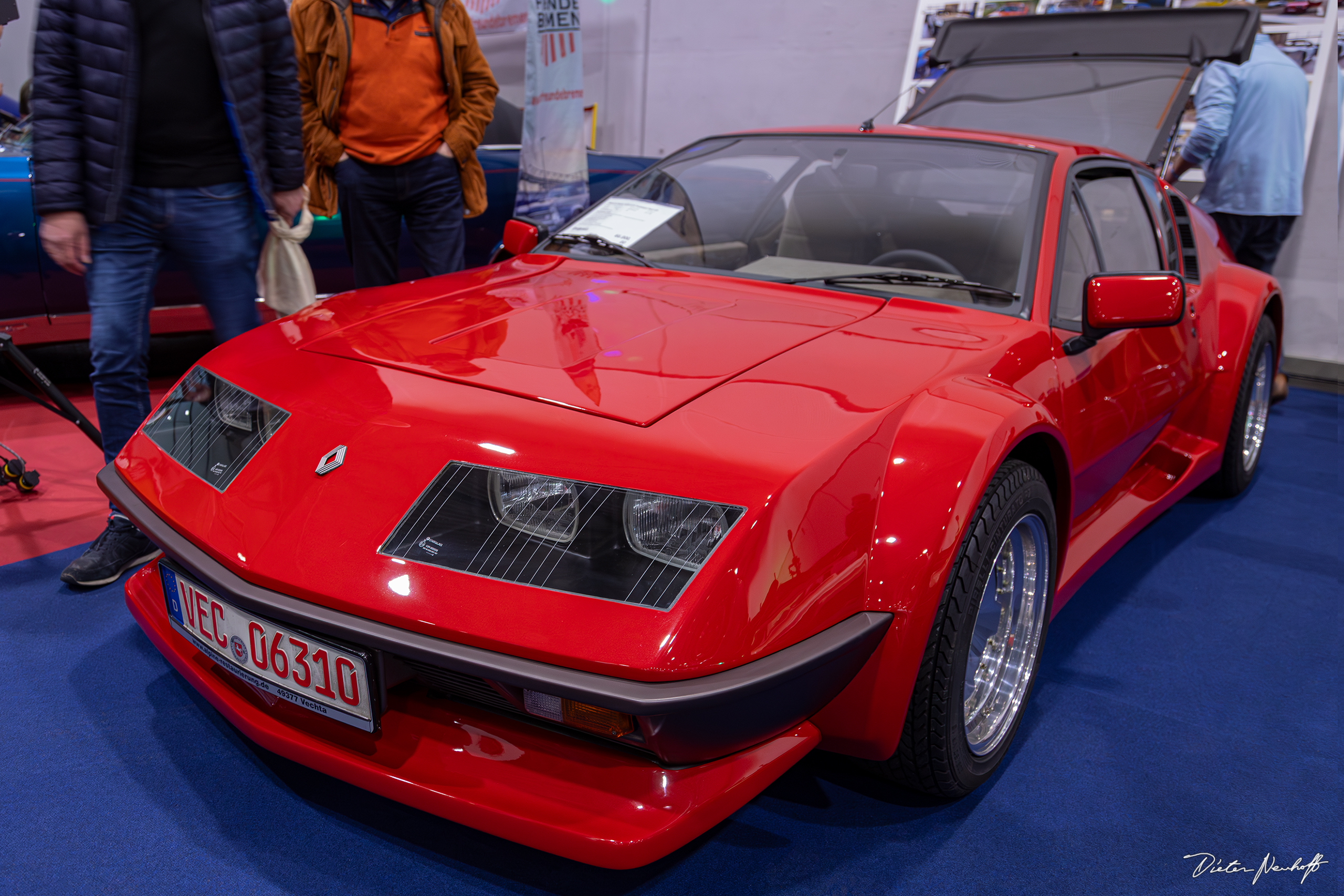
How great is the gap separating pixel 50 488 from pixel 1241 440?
12.1 ft

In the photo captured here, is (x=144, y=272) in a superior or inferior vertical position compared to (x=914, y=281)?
inferior

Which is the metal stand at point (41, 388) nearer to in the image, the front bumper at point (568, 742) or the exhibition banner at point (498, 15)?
the front bumper at point (568, 742)

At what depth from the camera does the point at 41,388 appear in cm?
247

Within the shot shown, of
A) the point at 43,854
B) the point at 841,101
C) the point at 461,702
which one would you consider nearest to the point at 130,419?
the point at 43,854

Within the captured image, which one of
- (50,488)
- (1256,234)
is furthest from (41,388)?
(1256,234)

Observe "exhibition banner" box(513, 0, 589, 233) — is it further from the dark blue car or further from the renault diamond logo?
the renault diamond logo

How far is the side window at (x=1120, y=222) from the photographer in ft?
7.52

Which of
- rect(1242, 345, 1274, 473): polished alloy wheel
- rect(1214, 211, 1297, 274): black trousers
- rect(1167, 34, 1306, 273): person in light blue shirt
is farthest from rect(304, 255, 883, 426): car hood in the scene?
rect(1214, 211, 1297, 274): black trousers

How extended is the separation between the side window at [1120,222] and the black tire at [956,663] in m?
1.05

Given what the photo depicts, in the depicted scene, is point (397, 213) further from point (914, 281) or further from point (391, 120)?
Result: point (914, 281)

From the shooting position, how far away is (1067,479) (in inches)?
67.6

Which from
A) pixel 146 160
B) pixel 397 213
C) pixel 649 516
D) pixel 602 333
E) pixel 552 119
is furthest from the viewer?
pixel 552 119

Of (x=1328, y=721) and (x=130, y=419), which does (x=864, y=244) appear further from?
(x=130, y=419)
